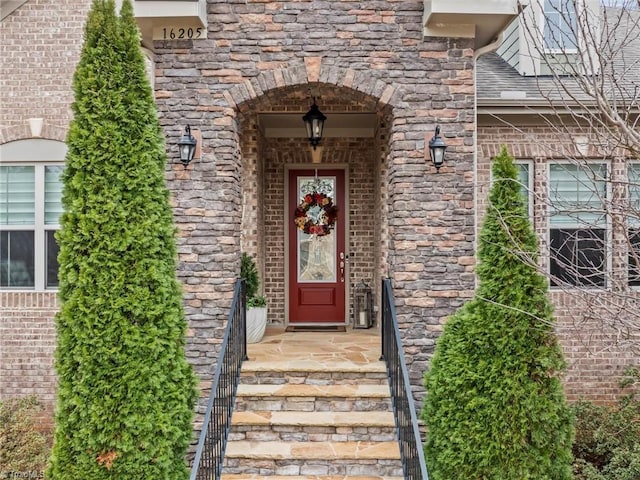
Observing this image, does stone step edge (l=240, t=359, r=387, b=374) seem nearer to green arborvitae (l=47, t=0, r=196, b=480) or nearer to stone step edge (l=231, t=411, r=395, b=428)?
stone step edge (l=231, t=411, r=395, b=428)

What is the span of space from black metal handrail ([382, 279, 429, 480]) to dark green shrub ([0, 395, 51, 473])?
4.09 m

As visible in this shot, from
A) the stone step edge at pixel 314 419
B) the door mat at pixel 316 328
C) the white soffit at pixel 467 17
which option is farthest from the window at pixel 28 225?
the white soffit at pixel 467 17

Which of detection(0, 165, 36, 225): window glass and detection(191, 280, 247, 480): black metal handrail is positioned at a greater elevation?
detection(0, 165, 36, 225): window glass

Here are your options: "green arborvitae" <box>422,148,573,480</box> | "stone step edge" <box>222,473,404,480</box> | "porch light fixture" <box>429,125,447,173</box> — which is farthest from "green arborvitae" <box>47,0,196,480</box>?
"porch light fixture" <box>429,125,447,173</box>

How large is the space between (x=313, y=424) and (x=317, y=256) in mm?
3731

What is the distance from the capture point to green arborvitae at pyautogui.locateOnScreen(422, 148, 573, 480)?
3.95m

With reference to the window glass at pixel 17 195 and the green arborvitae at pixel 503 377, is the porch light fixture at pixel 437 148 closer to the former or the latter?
the green arborvitae at pixel 503 377

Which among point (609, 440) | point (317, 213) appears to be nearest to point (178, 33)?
point (317, 213)

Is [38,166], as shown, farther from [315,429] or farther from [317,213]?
[315,429]

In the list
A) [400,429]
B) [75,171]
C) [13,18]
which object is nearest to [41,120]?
[13,18]

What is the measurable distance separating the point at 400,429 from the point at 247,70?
3.89 m

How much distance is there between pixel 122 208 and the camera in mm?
3564

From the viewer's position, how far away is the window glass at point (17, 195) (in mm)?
6863

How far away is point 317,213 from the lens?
25.9 ft
